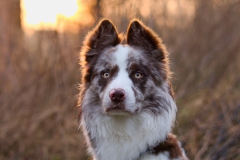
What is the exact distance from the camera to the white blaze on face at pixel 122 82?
406cm

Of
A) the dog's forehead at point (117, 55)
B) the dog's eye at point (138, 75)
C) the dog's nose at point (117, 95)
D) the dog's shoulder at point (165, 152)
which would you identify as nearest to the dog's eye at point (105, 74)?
the dog's forehead at point (117, 55)

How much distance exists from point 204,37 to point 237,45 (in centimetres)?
122

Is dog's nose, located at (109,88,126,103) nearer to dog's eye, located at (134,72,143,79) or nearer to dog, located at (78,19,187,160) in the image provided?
dog, located at (78,19,187,160)

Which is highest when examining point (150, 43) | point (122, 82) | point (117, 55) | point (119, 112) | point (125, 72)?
point (150, 43)

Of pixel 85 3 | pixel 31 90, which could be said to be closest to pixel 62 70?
pixel 31 90

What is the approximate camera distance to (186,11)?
38.0ft

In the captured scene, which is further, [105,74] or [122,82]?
[105,74]

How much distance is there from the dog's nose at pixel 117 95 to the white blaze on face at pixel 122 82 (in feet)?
0.16

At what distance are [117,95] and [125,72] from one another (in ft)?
1.56

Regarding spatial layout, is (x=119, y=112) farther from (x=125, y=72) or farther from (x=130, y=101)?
(x=125, y=72)

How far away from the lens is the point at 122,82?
13.6 ft

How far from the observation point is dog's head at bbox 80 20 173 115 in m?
4.12

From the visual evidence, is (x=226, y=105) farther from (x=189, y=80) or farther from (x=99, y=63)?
(x=99, y=63)

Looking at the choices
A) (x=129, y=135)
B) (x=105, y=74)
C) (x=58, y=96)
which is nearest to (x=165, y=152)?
(x=129, y=135)
